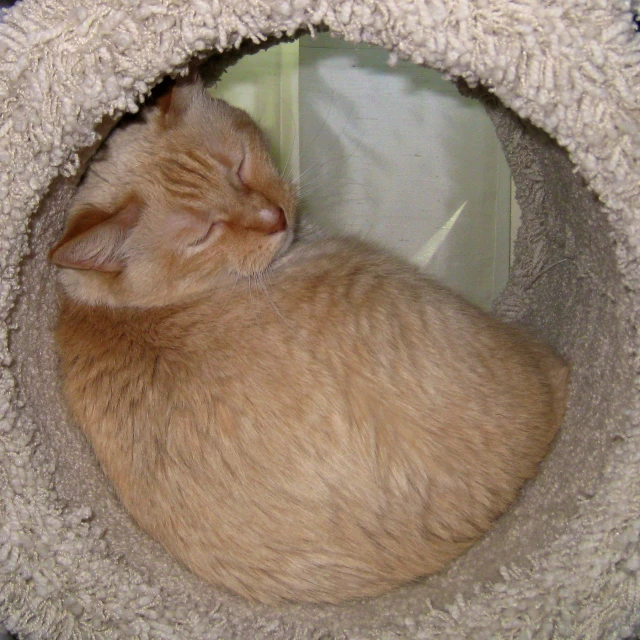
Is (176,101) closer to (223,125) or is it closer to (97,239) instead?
(223,125)

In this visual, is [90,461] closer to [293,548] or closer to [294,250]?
[293,548]

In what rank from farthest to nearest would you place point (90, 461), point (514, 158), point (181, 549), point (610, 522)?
1. point (514, 158)
2. point (90, 461)
3. point (181, 549)
4. point (610, 522)

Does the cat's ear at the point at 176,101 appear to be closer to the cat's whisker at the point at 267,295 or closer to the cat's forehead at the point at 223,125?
the cat's forehead at the point at 223,125

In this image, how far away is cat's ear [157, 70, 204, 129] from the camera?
1455 millimetres

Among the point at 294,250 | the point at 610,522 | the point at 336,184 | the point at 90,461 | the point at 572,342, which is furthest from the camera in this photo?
the point at 336,184

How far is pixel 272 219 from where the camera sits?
149 centimetres

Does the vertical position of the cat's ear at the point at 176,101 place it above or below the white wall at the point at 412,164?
above

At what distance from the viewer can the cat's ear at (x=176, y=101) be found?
1.46 m

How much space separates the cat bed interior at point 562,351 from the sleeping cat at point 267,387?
77 mm

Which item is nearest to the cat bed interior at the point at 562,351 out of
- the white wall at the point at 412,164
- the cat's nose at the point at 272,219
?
the cat's nose at the point at 272,219

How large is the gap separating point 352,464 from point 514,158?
1108 mm

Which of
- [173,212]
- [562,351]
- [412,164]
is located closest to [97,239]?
[173,212]

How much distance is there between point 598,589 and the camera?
113cm

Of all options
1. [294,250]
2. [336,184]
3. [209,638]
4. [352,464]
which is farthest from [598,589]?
[336,184]
